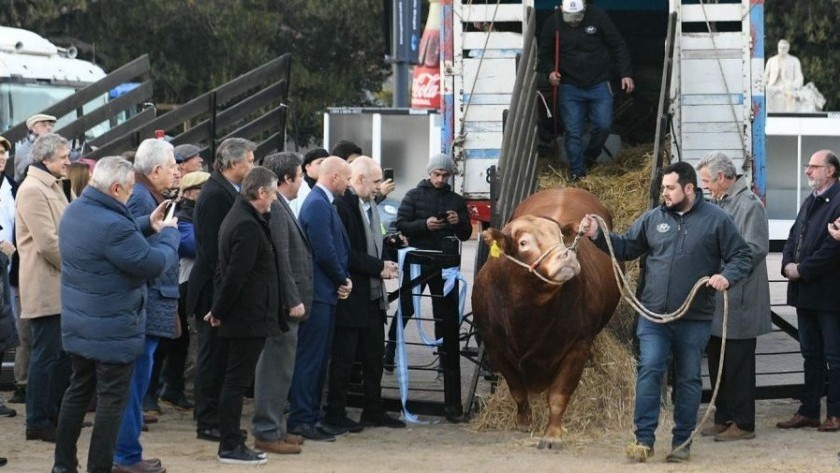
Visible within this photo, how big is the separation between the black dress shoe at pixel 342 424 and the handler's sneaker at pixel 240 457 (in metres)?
1.24

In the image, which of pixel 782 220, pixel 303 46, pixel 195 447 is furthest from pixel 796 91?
pixel 195 447

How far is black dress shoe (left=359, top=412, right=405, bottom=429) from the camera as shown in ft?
33.7

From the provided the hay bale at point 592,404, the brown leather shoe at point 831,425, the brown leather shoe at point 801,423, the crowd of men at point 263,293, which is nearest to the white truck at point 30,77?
the crowd of men at point 263,293

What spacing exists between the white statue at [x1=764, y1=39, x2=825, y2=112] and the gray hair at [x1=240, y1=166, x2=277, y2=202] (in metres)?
21.1

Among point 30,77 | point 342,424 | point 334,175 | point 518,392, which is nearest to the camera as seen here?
point 334,175

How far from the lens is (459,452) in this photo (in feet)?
30.9

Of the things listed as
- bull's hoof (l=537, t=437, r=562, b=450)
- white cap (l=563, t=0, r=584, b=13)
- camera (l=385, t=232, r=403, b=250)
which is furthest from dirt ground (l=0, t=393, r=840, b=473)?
white cap (l=563, t=0, r=584, b=13)

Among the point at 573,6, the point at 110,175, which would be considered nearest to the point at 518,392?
the point at 110,175

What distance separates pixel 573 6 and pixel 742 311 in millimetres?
4244

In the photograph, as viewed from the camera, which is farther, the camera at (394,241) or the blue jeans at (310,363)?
the camera at (394,241)

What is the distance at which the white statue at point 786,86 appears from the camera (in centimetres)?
2855

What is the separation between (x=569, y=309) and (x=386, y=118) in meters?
18.7

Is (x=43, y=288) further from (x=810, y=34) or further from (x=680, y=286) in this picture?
(x=810, y=34)

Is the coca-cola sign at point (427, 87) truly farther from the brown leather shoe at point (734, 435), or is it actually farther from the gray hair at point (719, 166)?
the brown leather shoe at point (734, 435)
